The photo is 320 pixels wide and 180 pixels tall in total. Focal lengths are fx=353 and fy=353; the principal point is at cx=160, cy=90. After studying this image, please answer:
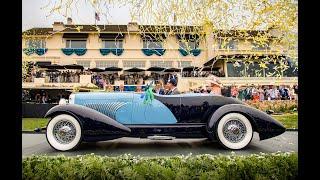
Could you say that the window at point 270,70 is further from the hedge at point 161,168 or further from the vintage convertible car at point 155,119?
the hedge at point 161,168

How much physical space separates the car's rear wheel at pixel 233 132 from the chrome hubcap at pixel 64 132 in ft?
5.56

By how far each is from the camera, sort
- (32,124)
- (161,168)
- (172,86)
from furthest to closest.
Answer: (32,124)
(172,86)
(161,168)

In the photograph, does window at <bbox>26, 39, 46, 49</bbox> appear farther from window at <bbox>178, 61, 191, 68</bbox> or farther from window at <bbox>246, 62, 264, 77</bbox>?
window at <bbox>246, 62, 264, 77</bbox>

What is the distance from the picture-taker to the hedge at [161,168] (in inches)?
111

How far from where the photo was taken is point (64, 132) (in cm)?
409

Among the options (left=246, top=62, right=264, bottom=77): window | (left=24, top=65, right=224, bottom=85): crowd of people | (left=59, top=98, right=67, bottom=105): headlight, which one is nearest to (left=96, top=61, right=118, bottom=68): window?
(left=24, top=65, right=224, bottom=85): crowd of people

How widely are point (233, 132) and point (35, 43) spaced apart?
2627mm

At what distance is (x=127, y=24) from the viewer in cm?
405

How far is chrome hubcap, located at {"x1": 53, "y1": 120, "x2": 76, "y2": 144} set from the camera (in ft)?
13.4

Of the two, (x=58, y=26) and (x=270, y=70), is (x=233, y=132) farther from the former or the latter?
(x=58, y=26)

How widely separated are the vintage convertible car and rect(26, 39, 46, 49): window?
0.73 meters

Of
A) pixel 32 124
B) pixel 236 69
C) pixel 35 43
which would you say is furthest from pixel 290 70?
pixel 32 124

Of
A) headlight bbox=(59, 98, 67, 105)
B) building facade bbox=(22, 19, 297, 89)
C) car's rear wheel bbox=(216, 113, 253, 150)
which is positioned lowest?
car's rear wheel bbox=(216, 113, 253, 150)
